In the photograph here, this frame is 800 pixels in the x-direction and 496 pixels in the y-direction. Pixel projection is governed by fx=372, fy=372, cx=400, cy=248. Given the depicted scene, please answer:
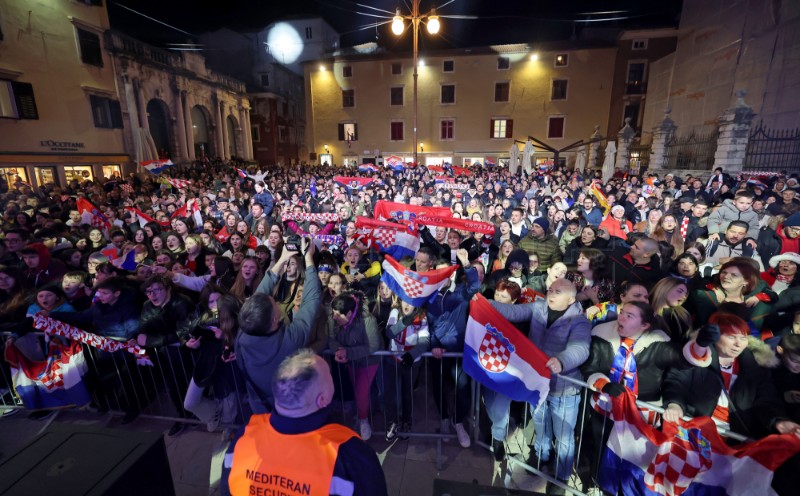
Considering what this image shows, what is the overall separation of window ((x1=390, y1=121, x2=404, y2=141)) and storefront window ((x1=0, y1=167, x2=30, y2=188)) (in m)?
27.0

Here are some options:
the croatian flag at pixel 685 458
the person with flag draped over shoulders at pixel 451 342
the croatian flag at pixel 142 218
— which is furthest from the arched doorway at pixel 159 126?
the croatian flag at pixel 685 458

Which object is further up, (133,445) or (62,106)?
(62,106)

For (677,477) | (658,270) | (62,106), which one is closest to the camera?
(677,477)

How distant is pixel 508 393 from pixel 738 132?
649 inches

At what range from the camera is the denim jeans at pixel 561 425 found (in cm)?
329

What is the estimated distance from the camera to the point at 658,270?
183 inches

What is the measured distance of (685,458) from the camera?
2.47 m

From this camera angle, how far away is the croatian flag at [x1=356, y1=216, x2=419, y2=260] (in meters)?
6.54

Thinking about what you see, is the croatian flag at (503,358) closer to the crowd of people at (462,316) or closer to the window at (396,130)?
the crowd of people at (462,316)

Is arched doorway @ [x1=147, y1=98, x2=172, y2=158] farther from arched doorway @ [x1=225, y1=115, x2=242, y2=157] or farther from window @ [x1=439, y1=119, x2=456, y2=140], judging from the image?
window @ [x1=439, y1=119, x2=456, y2=140]

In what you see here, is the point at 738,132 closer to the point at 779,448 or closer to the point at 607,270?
the point at 607,270

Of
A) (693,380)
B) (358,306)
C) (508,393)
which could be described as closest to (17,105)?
(358,306)

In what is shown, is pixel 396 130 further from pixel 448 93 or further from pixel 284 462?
pixel 284 462

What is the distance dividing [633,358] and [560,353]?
1.85 feet
